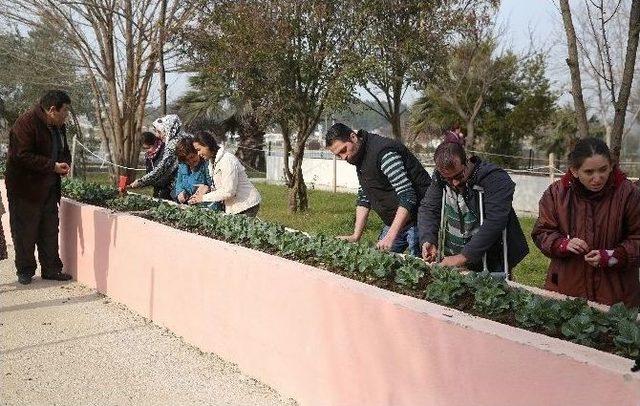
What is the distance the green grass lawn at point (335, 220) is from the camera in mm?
7641

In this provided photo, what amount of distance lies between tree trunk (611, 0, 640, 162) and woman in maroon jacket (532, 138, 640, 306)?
51 cm

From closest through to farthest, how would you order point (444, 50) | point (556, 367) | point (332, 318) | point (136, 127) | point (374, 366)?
point (556, 367)
point (374, 366)
point (332, 318)
point (444, 50)
point (136, 127)

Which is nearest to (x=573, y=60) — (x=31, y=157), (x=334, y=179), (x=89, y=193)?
(x=31, y=157)

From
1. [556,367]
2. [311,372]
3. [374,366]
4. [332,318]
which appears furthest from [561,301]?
[311,372]

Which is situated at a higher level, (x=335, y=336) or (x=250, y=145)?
(x=250, y=145)

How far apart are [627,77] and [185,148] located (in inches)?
151

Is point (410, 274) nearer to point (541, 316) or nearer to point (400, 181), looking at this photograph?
point (541, 316)

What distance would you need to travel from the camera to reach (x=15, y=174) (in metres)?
6.91

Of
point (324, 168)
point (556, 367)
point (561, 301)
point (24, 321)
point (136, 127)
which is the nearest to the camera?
point (556, 367)

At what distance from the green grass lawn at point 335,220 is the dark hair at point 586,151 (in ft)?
10.00

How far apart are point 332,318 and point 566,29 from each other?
80.6 inches

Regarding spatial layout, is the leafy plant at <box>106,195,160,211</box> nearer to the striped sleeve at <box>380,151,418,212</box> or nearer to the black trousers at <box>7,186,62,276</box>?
the black trousers at <box>7,186,62,276</box>

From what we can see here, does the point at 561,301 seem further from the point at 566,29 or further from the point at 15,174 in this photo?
the point at 15,174

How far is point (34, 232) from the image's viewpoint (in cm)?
709
